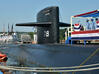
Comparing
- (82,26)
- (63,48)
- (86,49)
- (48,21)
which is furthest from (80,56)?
(48,21)

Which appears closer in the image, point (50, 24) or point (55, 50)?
point (55, 50)

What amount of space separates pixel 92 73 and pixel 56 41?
241 inches

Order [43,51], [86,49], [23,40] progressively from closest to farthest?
[86,49] < [43,51] < [23,40]

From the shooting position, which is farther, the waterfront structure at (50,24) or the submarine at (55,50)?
the waterfront structure at (50,24)

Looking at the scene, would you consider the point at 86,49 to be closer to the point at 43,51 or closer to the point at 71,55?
the point at 71,55

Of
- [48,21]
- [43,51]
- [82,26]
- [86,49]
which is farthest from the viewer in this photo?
[48,21]

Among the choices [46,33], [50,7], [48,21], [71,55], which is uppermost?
[50,7]

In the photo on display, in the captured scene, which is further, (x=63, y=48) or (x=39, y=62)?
(x=39, y=62)

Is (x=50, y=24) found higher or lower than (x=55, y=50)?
higher

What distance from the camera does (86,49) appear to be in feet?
25.8

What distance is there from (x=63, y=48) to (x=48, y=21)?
3.91 metres

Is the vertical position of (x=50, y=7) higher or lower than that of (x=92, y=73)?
higher

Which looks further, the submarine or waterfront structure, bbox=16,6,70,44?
waterfront structure, bbox=16,6,70,44

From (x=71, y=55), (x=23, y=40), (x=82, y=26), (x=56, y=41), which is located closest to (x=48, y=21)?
(x=56, y=41)
